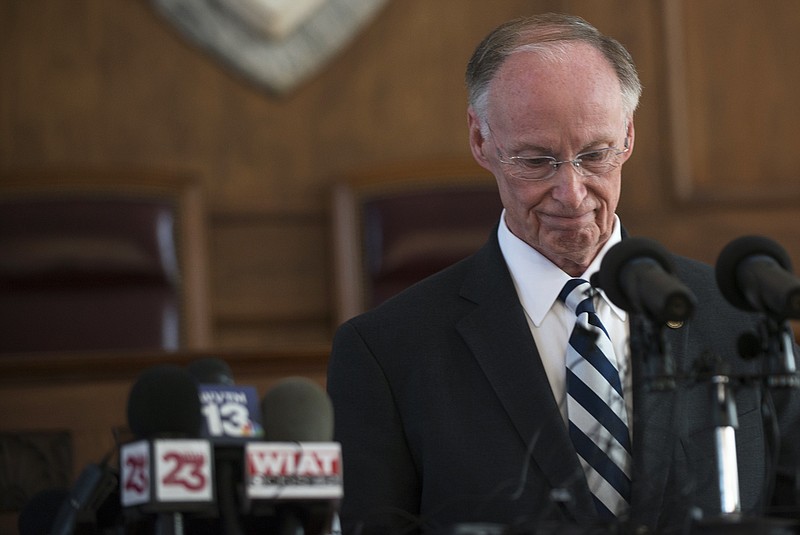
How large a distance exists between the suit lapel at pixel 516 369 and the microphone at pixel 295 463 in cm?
53

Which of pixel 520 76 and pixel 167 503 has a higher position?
pixel 520 76

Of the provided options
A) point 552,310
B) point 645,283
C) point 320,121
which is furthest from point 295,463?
point 320,121

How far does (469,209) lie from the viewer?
4574mm

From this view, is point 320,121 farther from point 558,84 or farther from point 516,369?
point 516,369

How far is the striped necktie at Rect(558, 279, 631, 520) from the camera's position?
2.23 m

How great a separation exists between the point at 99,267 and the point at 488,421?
7.53 feet

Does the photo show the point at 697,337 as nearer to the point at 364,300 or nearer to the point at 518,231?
the point at 518,231

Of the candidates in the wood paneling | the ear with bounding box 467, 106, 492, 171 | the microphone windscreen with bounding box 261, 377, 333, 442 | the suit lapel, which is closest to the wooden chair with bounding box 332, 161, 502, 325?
the wood paneling

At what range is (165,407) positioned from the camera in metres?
Result: 1.61

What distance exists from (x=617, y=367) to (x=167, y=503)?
966 mm

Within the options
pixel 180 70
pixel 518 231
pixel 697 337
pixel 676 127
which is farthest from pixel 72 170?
pixel 697 337

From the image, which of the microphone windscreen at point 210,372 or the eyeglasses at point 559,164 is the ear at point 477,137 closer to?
the eyeglasses at point 559,164

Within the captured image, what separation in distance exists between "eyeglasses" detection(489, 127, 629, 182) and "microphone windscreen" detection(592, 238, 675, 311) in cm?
60

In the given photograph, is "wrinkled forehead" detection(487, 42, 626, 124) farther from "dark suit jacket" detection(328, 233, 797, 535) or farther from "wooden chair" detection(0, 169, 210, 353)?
"wooden chair" detection(0, 169, 210, 353)
